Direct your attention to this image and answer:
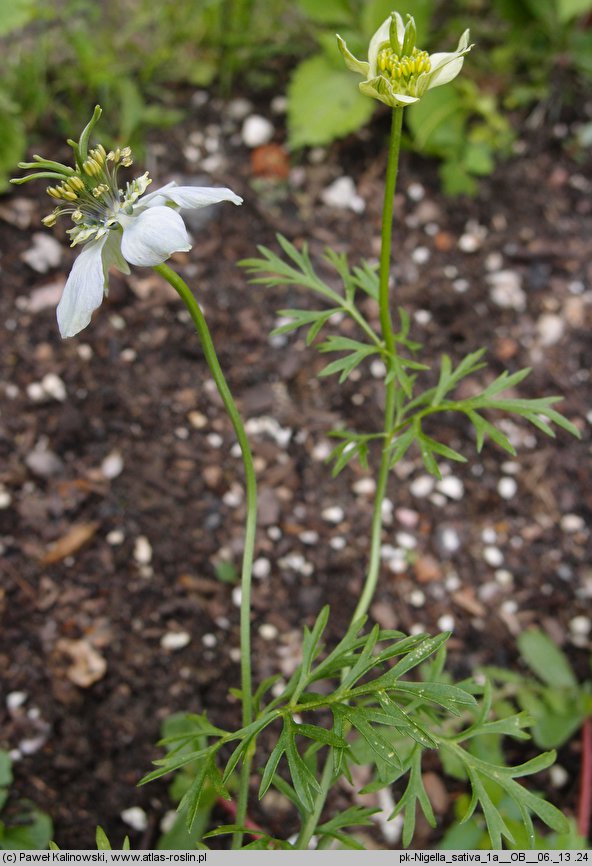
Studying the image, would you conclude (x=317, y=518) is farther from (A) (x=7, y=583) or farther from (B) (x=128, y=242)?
(B) (x=128, y=242)

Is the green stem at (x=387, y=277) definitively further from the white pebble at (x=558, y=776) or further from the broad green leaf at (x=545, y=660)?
the white pebble at (x=558, y=776)

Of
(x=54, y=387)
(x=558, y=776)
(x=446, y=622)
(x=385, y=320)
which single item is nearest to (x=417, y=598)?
(x=446, y=622)

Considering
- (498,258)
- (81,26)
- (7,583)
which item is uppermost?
(81,26)

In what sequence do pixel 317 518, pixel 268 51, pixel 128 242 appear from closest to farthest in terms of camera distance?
1. pixel 128 242
2. pixel 317 518
3. pixel 268 51

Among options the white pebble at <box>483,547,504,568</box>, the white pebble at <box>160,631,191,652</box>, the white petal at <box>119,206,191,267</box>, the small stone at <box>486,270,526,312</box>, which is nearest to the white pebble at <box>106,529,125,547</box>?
the white pebble at <box>160,631,191,652</box>

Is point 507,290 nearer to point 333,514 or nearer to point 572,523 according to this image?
point 572,523

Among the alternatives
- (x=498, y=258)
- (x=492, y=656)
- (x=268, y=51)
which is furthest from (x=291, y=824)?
(x=268, y=51)
